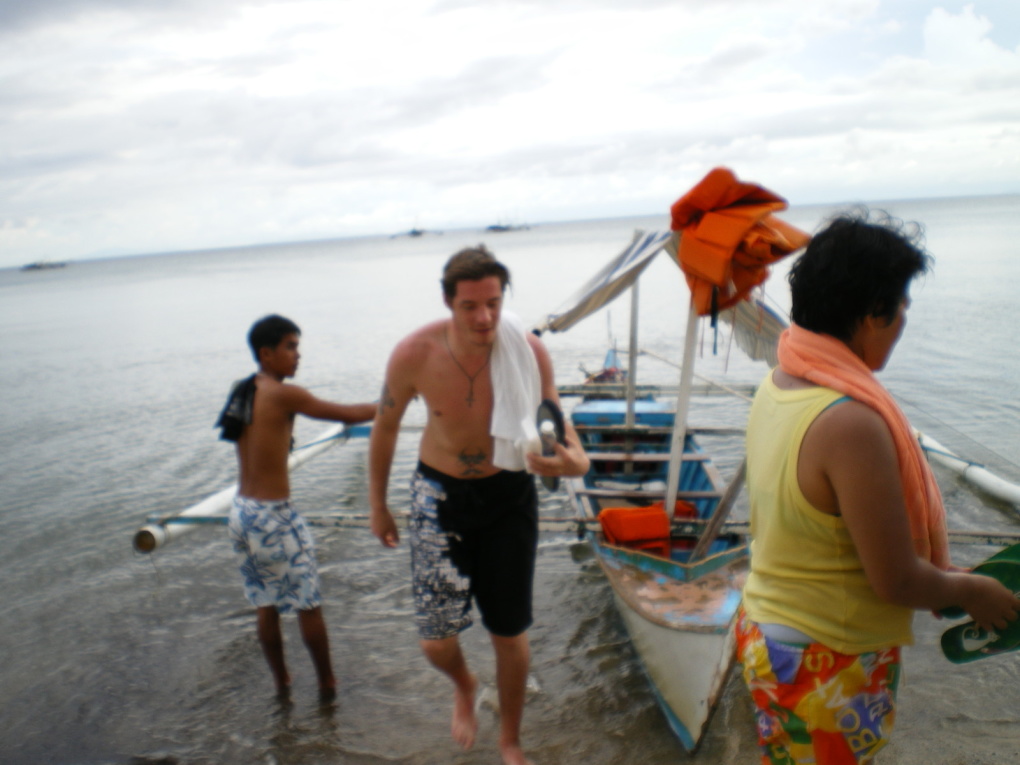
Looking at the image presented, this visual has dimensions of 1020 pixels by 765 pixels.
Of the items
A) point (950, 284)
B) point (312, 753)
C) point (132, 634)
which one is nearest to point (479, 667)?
point (312, 753)

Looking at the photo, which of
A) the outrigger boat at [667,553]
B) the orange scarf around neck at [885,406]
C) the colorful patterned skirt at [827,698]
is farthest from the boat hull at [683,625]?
the orange scarf around neck at [885,406]

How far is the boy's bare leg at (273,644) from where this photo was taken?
3.96 meters

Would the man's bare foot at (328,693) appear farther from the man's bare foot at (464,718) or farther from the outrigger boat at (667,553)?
the outrigger boat at (667,553)

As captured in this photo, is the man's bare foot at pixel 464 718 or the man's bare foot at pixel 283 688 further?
the man's bare foot at pixel 283 688

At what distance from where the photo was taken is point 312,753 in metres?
4.18

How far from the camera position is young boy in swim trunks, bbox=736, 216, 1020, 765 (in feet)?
5.10

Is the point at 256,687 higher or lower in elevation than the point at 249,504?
lower

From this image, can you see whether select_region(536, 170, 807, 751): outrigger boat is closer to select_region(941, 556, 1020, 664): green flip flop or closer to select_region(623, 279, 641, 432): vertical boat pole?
select_region(623, 279, 641, 432): vertical boat pole

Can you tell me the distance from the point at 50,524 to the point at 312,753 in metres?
5.76

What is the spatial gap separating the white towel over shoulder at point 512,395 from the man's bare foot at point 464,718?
1.26 meters

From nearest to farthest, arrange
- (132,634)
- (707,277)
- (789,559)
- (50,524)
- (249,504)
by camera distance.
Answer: (789,559)
(249,504)
(707,277)
(132,634)
(50,524)

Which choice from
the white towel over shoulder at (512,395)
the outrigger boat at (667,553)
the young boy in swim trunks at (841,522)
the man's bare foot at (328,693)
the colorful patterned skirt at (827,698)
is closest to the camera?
the young boy in swim trunks at (841,522)

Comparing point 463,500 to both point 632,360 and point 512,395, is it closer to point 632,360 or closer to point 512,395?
point 512,395

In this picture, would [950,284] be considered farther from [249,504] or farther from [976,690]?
[249,504]
